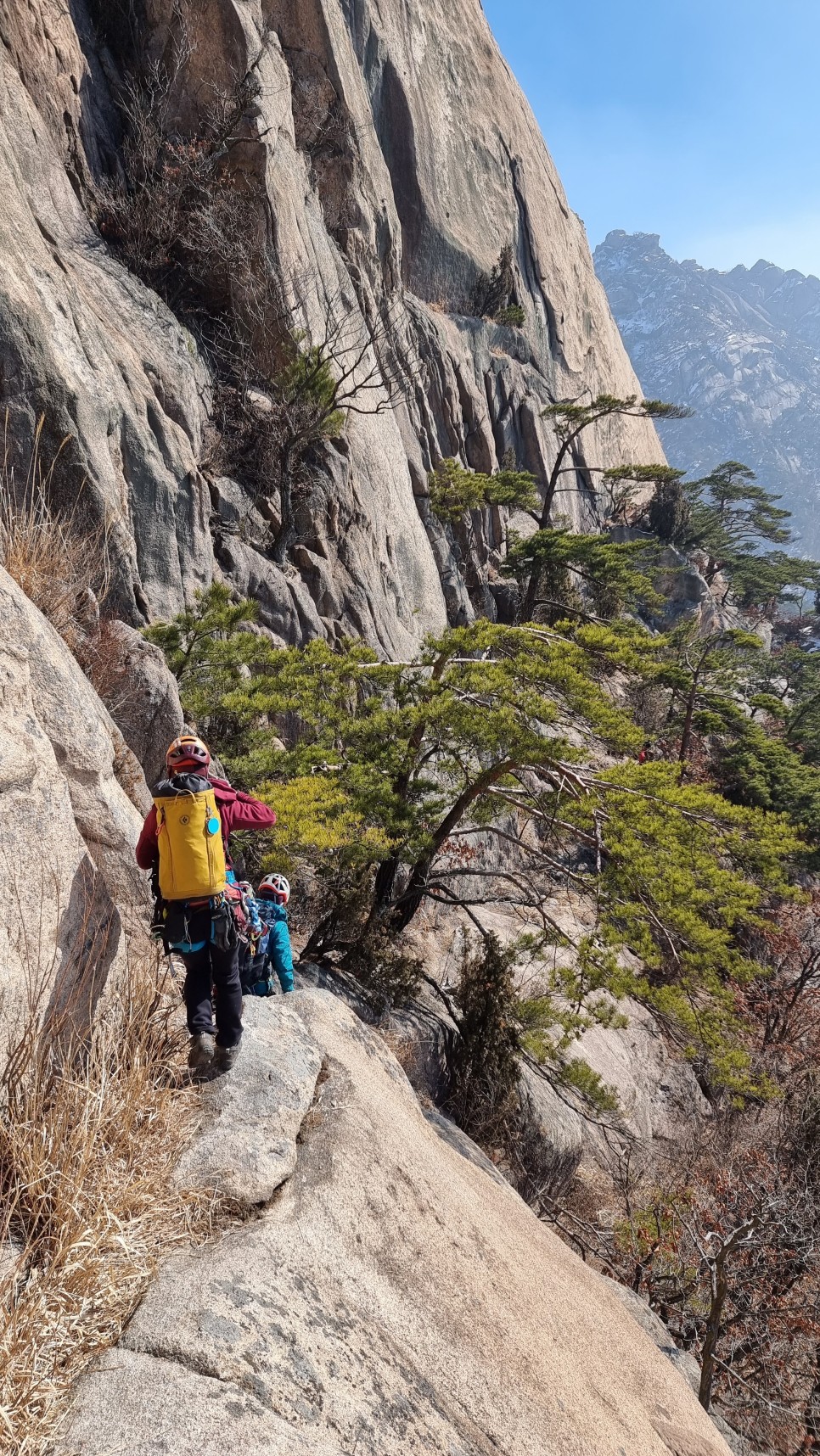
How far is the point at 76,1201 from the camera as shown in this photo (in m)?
2.28

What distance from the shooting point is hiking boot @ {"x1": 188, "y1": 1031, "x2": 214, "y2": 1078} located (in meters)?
3.23

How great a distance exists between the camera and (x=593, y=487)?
35344 mm

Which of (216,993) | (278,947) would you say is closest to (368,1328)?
(216,993)

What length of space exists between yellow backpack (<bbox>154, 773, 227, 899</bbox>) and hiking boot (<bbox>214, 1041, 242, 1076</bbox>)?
0.68 meters

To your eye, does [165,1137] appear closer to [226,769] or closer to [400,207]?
[226,769]

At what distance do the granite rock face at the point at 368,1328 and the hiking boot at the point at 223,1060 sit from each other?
51 mm

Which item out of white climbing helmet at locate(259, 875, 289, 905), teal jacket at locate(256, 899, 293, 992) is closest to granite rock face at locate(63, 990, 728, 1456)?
teal jacket at locate(256, 899, 293, 992)

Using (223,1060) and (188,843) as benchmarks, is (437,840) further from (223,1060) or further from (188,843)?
(188,843)

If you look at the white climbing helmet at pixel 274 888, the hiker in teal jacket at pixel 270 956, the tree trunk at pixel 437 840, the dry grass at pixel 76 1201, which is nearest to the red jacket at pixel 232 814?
the dry grass at pixel 76 1201

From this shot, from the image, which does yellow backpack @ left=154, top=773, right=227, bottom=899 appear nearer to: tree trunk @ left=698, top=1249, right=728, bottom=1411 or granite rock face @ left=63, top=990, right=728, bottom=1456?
granite rock face @ left=63, top=990, right=728, bottom=1456

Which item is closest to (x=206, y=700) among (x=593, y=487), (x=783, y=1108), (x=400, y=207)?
(x=783, y=1108)

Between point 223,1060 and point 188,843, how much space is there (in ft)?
3.12

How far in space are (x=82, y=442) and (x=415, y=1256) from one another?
8015mm

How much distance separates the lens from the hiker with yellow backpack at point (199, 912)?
321cm
